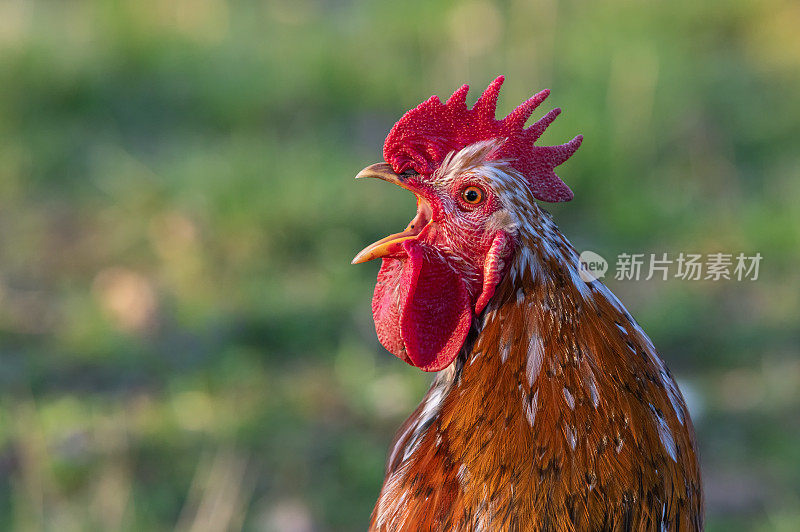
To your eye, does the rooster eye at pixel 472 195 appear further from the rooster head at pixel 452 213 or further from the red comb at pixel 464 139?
the red comb at pixel 464 139

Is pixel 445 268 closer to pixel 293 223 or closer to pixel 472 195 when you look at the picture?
pixel 472 195

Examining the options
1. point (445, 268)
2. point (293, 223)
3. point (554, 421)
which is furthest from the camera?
point (293, 223)

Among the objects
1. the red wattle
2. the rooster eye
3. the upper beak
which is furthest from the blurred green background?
the rooster eye

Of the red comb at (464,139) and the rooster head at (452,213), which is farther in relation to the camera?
the red comb at (464,139)

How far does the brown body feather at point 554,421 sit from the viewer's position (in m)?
1.86

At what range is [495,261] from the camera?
188 cm

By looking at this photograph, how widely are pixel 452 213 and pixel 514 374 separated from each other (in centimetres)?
37

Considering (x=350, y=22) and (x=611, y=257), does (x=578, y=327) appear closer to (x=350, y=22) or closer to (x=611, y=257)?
(x=611, y=257)

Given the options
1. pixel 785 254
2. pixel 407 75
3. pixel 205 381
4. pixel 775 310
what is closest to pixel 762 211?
pixel 785 254

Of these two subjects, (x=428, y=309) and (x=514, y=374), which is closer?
(x=514, y=374)

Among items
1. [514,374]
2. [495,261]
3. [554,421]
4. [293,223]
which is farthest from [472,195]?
[293,223]

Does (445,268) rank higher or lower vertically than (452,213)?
Result: lower

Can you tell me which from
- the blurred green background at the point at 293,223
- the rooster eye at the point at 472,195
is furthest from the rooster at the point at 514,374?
the blurred green background at the point at 293,223

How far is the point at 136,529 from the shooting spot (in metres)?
3.24
